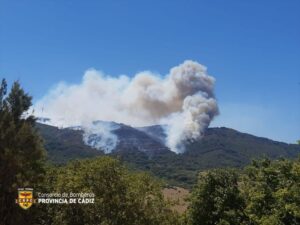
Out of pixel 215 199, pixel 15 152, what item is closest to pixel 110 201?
pixel 15 152

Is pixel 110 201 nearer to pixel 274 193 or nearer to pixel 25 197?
pixel 25 197

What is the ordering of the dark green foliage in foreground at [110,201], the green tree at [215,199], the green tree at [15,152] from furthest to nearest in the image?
1. the green tree at [215,199]
2. the dark green foliage in foreground at [110,201]
3. the green tree at [15,152]

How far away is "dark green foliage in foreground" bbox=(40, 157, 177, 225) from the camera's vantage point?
36125mm

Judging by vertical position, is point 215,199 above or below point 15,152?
below

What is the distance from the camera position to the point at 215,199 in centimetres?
4669

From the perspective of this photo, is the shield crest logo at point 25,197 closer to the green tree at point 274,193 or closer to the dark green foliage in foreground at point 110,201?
the dark green foliage in foreground at point 110,201

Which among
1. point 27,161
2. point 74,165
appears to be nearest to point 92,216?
point 27,161

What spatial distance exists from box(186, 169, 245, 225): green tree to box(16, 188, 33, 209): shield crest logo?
22173 mm

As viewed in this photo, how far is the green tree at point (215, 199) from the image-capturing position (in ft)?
152

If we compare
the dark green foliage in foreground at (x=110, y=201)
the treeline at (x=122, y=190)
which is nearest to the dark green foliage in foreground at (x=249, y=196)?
the treeline at (x=122, y=190)

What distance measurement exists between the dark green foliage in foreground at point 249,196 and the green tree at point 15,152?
19443 millimetres

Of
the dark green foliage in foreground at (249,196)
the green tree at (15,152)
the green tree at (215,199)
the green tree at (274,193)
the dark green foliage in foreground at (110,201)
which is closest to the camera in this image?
the green tree at (15,152)

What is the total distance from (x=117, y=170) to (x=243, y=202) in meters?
15.0

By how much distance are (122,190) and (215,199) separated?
12.6 m
